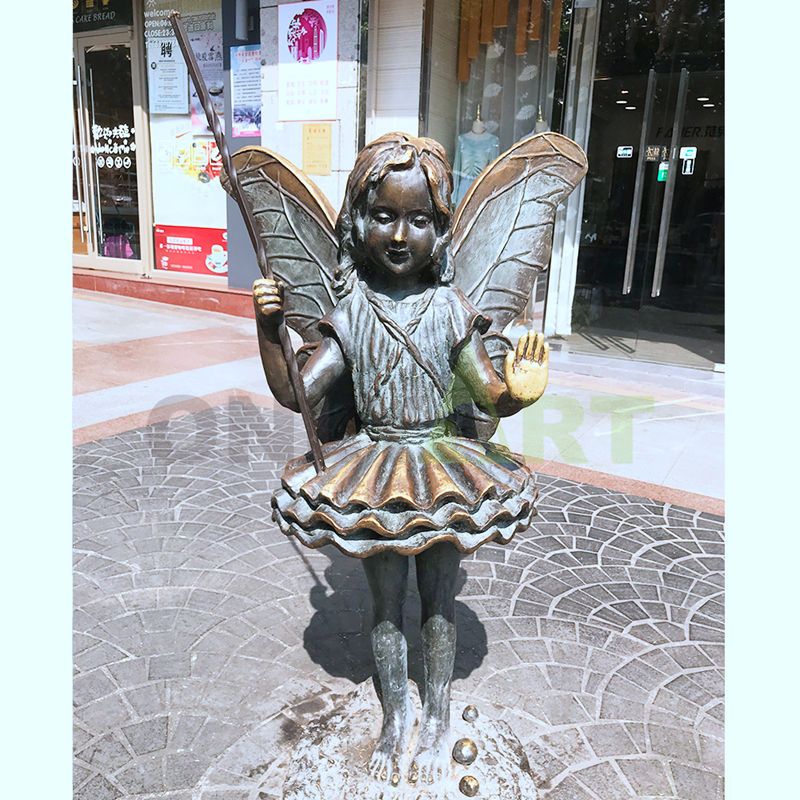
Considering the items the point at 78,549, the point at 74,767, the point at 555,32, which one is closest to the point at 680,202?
the point at 555,32

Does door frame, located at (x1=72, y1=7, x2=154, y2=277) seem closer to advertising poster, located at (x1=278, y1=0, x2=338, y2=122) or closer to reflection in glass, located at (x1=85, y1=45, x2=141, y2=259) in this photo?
reflection in glass, located at (x1=85, y1=45, x2=141, y2=259)

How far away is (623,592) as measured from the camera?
3410mm

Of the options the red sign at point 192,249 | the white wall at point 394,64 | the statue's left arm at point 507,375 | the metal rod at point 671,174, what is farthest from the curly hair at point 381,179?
the red sign at point 192,249

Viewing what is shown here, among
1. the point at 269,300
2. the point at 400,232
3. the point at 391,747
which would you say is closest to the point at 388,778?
the point at 391,747

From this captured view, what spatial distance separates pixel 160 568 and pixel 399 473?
83.3 inches

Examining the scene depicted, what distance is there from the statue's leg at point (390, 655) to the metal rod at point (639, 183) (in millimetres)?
6337

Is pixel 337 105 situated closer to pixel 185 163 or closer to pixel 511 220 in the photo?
pixel 185 163

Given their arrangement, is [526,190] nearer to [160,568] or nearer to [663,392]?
[160,568]

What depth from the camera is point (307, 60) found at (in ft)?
25.6

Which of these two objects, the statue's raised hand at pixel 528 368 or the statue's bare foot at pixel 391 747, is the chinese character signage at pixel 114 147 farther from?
the statue's bare foot at pixel 391 747

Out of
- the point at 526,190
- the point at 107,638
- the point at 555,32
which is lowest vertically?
the point at 107,638

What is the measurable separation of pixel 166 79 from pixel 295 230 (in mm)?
9197

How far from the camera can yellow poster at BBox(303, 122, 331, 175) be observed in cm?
788

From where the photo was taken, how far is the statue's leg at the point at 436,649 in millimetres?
2111
